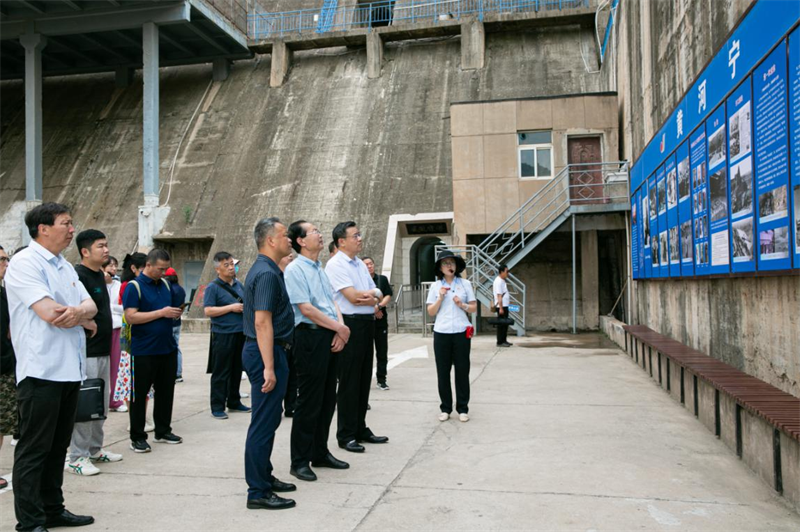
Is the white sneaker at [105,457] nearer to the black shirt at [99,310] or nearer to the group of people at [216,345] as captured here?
the group of people at [216,345]

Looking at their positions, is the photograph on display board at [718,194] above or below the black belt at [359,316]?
above

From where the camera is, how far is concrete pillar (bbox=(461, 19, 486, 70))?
2730 cm

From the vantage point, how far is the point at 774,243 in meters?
5.61

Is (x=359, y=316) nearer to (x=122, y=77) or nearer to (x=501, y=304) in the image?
(x=501, y=304)

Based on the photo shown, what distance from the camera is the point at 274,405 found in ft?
14.8

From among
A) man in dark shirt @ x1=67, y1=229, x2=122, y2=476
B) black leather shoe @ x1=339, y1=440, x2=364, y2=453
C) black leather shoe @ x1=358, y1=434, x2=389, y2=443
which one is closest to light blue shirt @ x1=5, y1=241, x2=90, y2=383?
man in dark shirt @ x1=67, y1=229, x2=122, y2=476

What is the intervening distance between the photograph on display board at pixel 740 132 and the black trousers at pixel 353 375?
3996mm

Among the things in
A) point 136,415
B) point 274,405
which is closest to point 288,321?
point 274,405

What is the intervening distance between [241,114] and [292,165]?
4863mm

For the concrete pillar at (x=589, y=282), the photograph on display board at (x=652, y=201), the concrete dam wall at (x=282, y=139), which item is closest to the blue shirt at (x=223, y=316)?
the photograph on display board at (x=652, y=201)

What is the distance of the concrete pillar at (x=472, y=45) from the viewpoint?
27297mm

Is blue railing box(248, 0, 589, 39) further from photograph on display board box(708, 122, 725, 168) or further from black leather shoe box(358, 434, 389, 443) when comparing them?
black leather shoe box(358, 434, 389, 443)

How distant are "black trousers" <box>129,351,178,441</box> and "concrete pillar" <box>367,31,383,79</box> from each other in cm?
2349

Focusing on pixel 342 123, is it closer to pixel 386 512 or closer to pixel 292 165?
pixel 292 165
